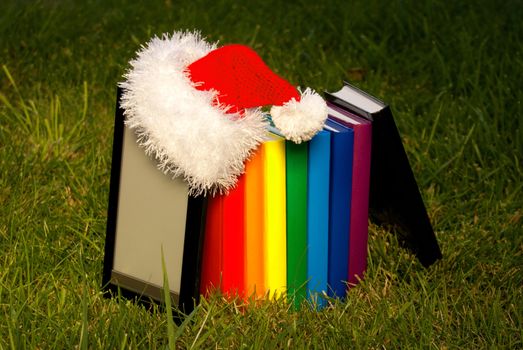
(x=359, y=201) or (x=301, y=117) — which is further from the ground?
(x=301, y=117)

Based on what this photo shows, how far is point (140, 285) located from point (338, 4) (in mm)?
2351

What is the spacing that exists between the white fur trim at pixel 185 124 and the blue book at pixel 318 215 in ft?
0.48

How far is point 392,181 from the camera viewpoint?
2.18 meters

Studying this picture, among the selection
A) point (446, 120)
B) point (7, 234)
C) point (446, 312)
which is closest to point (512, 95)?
point (446, 120)

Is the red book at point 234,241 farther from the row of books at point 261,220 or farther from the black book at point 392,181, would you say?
the black book at point 392,181

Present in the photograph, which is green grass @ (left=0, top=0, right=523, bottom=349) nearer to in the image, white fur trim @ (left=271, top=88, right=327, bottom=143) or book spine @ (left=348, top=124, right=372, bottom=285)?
book spine @ (left=348, top=124, right=372, bottom=285)

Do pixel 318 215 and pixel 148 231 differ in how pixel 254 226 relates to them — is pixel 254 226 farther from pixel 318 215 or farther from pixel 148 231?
pixel 148 231

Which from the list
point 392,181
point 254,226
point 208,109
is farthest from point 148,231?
point 392,181

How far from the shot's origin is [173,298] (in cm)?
195

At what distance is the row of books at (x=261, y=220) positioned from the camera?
1.89 m

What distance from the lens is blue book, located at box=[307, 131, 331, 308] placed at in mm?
1916

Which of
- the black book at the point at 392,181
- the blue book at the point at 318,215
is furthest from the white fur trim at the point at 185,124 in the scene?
the black book at the point at 392,181

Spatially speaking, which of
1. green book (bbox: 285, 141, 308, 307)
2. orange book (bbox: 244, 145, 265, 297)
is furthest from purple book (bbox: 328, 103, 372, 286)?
orange book (bbox: 244, 145, 265, 297)

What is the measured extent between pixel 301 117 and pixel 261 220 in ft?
0.87
